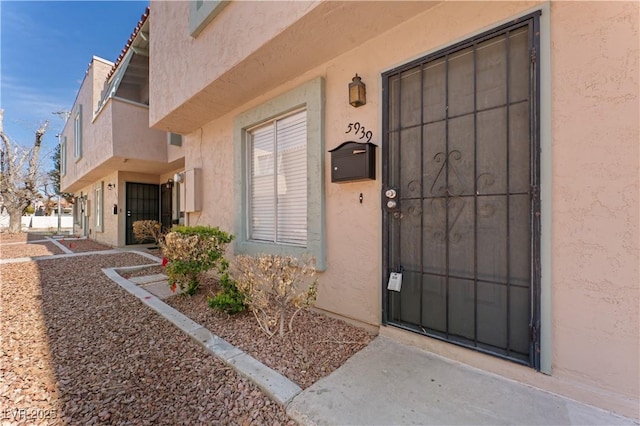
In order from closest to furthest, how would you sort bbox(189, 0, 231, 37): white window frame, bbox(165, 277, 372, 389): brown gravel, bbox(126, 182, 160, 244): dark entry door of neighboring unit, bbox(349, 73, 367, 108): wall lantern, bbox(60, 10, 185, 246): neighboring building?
bbox(165, 277, 372, 389): brown gravel
bbox(349, 73, 367, 108): wall lantern
bbox(189, 0, 231, 37): white window frame
bbox(60, 10, 185, 246): neighboring building
bbox(126, 182, 160, 244): dark entry door of neighboring unit

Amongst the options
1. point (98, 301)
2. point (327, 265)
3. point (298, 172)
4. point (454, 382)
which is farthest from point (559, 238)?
point (98, 301)

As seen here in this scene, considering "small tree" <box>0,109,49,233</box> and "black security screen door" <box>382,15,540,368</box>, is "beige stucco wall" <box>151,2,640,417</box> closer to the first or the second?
"black security screen door" <box>382,15,540,368</box>

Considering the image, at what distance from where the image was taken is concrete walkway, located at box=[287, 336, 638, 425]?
196 centimetres

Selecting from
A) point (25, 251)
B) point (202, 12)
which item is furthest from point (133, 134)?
point (25, 251)

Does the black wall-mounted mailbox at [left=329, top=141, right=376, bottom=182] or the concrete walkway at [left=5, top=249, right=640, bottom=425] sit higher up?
the black wall-mounted mailbox at [left=329, top=141, right=376, bottom=182]

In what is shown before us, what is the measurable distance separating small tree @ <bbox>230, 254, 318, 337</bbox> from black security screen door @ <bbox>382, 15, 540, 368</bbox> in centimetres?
100

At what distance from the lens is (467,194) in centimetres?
271

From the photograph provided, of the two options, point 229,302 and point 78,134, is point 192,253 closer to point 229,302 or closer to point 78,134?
point 229,302

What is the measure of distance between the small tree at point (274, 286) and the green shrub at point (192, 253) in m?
1.32

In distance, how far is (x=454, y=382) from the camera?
237cm

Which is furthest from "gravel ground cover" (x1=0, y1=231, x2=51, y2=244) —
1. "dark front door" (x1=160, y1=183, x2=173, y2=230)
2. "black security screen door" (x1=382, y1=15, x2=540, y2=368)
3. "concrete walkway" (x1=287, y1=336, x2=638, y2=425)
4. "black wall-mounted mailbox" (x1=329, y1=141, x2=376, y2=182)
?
"black security screen door" (x1=382, y1=15, x2=540, y2=368)

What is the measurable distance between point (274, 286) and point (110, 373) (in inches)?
70.5

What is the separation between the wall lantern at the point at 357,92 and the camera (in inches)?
134

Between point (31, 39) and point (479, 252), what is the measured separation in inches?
699
